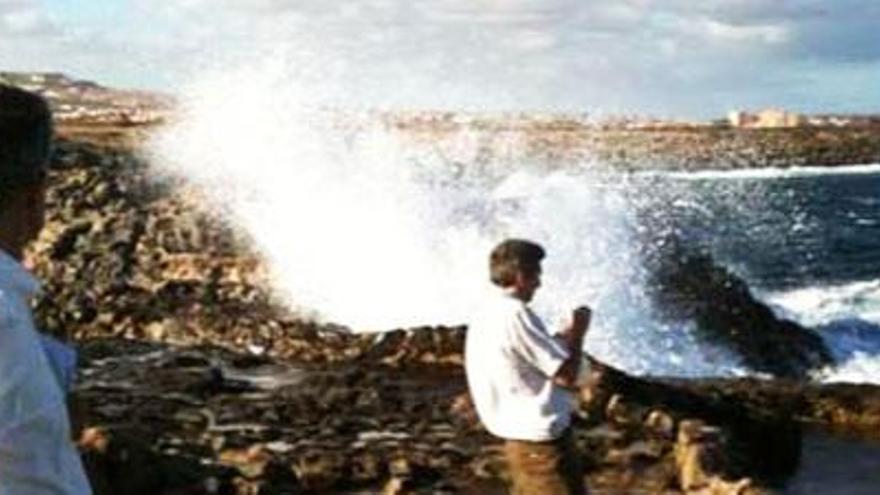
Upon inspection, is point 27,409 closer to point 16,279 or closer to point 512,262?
point 16,279

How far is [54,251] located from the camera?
32000mm

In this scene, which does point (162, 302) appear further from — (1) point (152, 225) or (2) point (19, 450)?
(2) point (19, 450)

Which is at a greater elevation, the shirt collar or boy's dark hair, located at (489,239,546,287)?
the shirt collar

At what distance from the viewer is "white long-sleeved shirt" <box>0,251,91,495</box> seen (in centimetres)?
240

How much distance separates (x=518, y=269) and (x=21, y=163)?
182 inches

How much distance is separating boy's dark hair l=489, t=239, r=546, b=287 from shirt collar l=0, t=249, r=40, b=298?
464 cm

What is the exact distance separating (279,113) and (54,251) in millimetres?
10331

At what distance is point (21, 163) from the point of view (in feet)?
8.55

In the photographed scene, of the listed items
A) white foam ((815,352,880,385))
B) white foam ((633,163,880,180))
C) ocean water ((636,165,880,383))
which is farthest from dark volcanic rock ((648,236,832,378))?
white foam ((633,163,880,180))

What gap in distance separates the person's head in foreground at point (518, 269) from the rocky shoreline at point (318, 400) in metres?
3.99

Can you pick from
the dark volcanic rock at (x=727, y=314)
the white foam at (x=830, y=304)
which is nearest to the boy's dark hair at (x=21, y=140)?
the dark volcanic rock at (x=727, y=314)

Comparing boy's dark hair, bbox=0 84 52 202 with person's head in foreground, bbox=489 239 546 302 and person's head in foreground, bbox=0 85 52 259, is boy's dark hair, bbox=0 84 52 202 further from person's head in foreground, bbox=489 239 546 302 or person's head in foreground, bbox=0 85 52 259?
person's head in foreground, bbox=489 239 546 302

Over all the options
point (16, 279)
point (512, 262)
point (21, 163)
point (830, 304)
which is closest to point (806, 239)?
point (830, 304)

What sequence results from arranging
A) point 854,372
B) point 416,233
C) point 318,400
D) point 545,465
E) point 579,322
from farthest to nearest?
point 416,233 → point 854,372 → point 318,400 → point 545,465 → point 579,322
